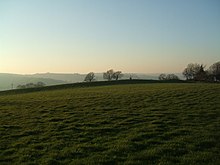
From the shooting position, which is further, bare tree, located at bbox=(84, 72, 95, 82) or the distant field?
bare tree, located at bbox=(84, 72, 95, 82)

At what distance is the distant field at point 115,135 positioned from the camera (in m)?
14.8

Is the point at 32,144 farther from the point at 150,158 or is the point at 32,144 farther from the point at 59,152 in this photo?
the point at 150,158

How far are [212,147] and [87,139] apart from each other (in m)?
6.70

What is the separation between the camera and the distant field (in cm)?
1483

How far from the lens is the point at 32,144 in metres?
17.7

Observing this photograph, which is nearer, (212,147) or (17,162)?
(17,162)

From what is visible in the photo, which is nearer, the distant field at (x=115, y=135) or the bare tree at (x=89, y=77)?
the distant field at (x=115, y=135)

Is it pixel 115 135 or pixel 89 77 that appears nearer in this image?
pixel 115 135

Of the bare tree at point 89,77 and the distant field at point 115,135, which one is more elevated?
the bare tree at point 89,77

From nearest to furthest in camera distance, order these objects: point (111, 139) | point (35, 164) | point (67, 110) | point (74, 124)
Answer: point (35, 164) < point (111, 139) < point (74, 124) < point (67, 110)

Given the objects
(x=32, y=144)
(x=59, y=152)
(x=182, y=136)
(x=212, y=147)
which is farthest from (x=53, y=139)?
(x=212, y=147)

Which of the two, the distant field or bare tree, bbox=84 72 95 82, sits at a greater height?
bare tree, bbox=84 72 95 82

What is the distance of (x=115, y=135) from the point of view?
62.5 feet

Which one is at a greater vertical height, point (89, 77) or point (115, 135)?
point (89, 77)
